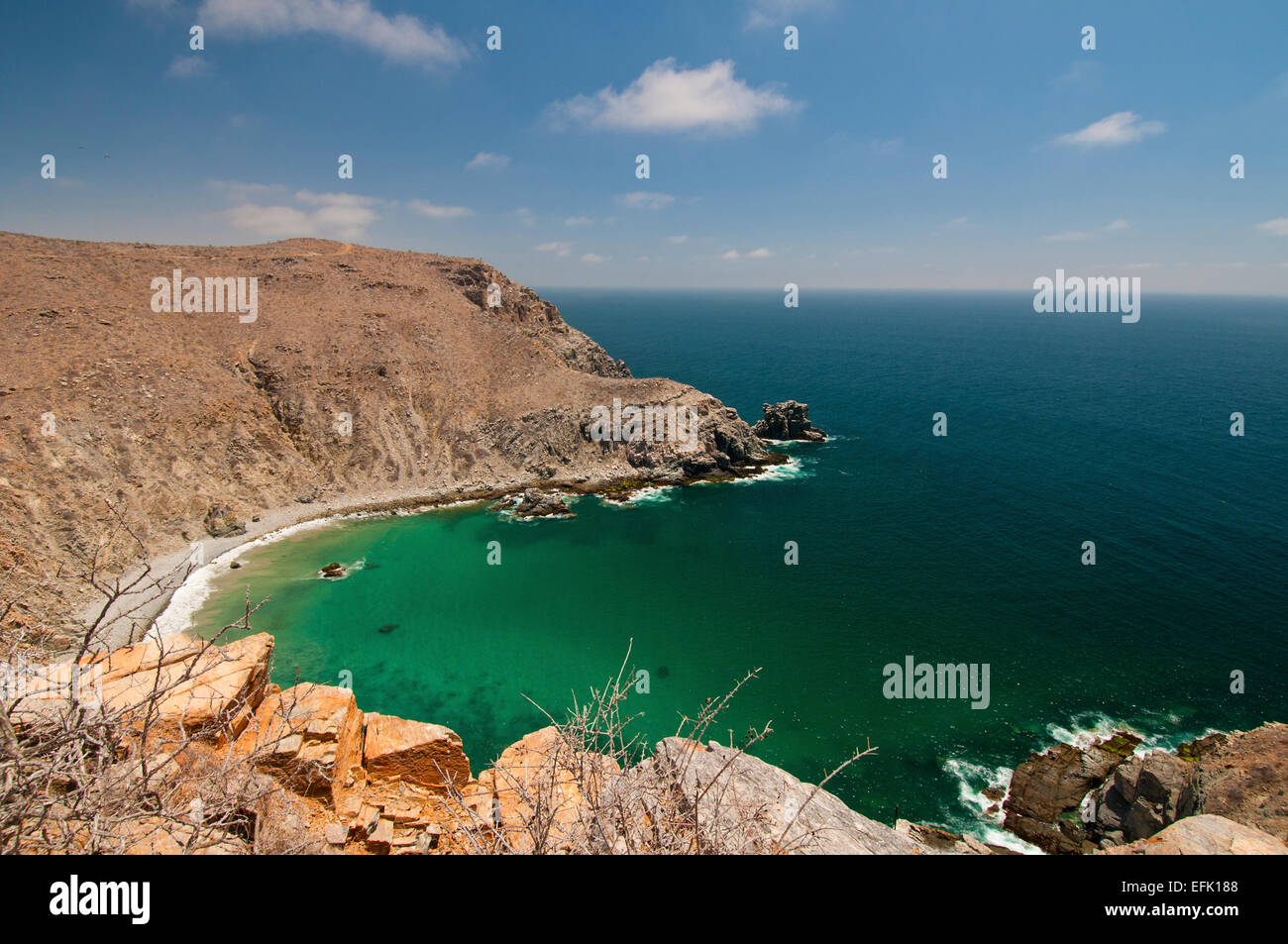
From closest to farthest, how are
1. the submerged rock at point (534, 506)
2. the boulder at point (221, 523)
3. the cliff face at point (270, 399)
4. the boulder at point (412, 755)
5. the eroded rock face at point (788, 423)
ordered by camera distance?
the boulder at point (412, 755)
the cliff face at point (270, 399)
the boulder at point (221, 523)
the submerged rock at point (534, 506)
the eroded rock face at point (788, 423)

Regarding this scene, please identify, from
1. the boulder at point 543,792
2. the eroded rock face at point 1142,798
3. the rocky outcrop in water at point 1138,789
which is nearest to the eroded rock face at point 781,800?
the boulder at point 543,792

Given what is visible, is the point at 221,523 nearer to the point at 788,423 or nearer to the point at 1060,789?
the point at 1060,789

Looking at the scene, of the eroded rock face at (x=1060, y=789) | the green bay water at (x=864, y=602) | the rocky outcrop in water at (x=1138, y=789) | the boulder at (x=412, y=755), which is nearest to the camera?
the boulder at (x=412, y=755)

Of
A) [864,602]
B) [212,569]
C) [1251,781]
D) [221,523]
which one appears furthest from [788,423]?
[212,569]

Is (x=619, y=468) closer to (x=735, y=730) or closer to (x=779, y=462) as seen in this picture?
(x=779, y=462)

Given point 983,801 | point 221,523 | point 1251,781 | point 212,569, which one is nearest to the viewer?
point 1251,781

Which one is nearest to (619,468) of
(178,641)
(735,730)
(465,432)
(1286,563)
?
(465,432)

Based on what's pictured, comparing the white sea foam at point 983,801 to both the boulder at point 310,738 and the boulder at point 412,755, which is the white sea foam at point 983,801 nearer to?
the boulder at point 412,755

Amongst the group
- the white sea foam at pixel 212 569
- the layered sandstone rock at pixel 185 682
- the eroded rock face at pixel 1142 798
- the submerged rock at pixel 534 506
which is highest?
the layered sandstone rock at pixel 185 682
